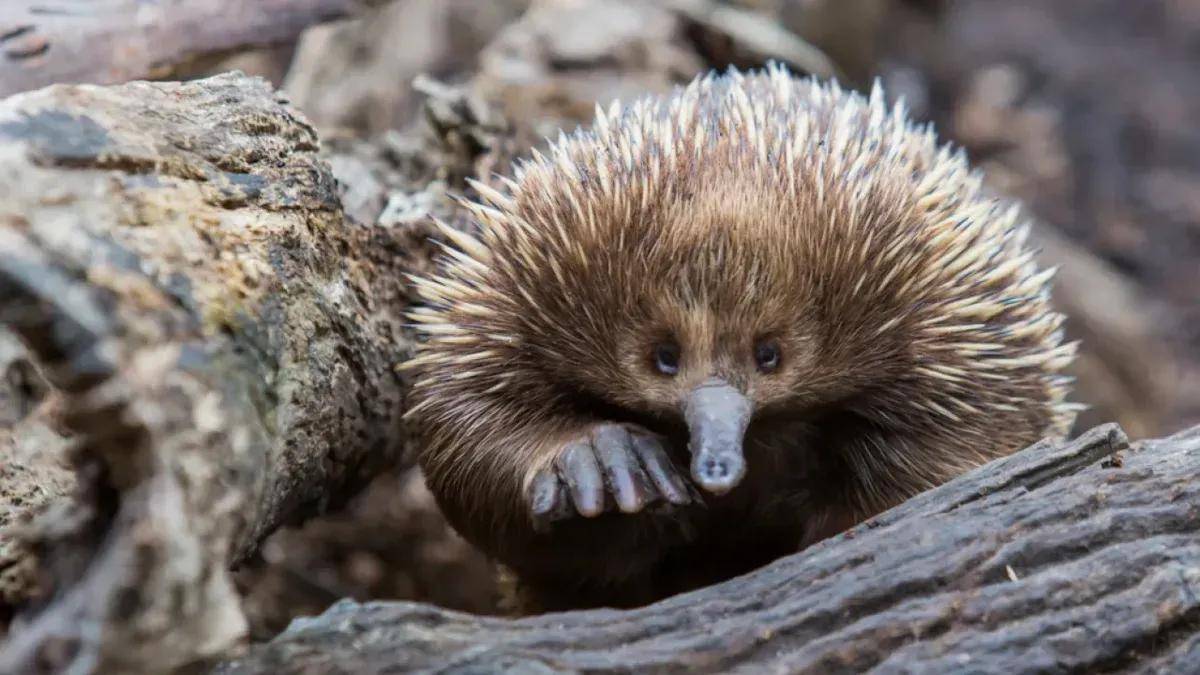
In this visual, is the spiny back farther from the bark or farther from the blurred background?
the bark

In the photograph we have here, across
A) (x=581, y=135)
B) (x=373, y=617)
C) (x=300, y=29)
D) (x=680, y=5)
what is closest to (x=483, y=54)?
(x=680, y=5)


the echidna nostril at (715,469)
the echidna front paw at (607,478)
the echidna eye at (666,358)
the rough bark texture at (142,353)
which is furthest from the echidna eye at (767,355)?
the rough bark texture at (142,353)

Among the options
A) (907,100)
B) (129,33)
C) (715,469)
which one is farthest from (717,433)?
(907,100)

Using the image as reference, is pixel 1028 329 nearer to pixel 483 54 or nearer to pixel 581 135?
pixel 581 135

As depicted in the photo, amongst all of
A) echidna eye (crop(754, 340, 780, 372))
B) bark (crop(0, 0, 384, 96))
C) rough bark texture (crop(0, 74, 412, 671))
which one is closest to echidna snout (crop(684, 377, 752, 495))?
echidna eye (crop(754, 340, 780, 372))

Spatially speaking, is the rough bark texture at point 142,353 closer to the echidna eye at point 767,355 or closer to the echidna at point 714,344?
the echidna at point 714,344

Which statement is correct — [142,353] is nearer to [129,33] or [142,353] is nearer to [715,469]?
[715,469]
